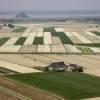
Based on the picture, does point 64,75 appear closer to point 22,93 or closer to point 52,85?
point 52,85

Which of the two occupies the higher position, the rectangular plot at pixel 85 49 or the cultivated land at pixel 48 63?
the cultivated land at pixel 48 63

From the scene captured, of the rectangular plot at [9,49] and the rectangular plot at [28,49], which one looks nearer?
the rectangular plot at [28,49]

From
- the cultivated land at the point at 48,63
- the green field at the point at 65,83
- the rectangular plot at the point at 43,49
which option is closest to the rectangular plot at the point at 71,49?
the cultivated land at the point at 48,63

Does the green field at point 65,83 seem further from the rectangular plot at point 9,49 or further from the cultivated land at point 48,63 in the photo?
the rectangular plot at point 9,49

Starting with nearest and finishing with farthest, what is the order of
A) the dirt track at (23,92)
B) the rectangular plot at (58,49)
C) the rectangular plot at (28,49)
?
the dirt track at (23,92)
the rectangular plot at (58,49)
the rectangular plot at (28,49)

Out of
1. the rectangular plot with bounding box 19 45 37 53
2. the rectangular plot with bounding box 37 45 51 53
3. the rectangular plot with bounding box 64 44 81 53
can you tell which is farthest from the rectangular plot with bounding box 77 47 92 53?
the rectangular plot with bounding box 19 45 37 53

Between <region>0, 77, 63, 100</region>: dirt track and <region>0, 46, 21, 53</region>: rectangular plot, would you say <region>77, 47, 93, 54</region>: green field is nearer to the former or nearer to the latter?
<region>0, 46, 21, 53</region>: rectangular plot
